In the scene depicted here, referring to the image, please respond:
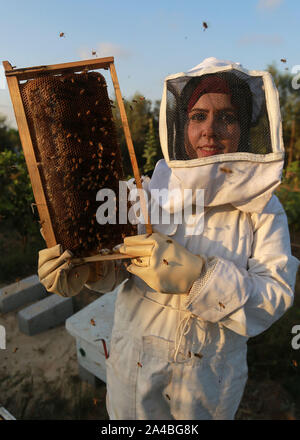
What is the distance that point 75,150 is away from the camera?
1.62 metres

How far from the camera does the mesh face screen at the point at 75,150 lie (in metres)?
1.59

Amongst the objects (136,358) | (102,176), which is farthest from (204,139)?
(136,358)

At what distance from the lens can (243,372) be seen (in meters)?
→ 1.93

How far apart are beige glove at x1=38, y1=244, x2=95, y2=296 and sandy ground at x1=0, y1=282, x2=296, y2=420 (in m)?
1.61

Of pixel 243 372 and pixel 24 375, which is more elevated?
pixel 243 372

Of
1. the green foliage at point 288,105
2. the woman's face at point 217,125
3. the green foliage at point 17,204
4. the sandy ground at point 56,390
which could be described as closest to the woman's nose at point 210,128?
the woman's face at point 217,125

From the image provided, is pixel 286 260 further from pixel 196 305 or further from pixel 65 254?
pixel 65 254

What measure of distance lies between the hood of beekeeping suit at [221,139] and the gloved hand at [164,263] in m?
0.25

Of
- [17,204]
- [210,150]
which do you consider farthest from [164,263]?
[17,204]

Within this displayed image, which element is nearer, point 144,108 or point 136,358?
point 136,358

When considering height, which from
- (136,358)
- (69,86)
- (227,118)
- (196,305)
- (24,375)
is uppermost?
(69,86)

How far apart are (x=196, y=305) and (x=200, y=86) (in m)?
1.28

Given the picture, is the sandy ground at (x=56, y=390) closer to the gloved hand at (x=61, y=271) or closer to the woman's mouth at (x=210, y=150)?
the gloved hand at (x=61, y=271)

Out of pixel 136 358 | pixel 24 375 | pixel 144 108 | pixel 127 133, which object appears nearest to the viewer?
pixel 127 133
